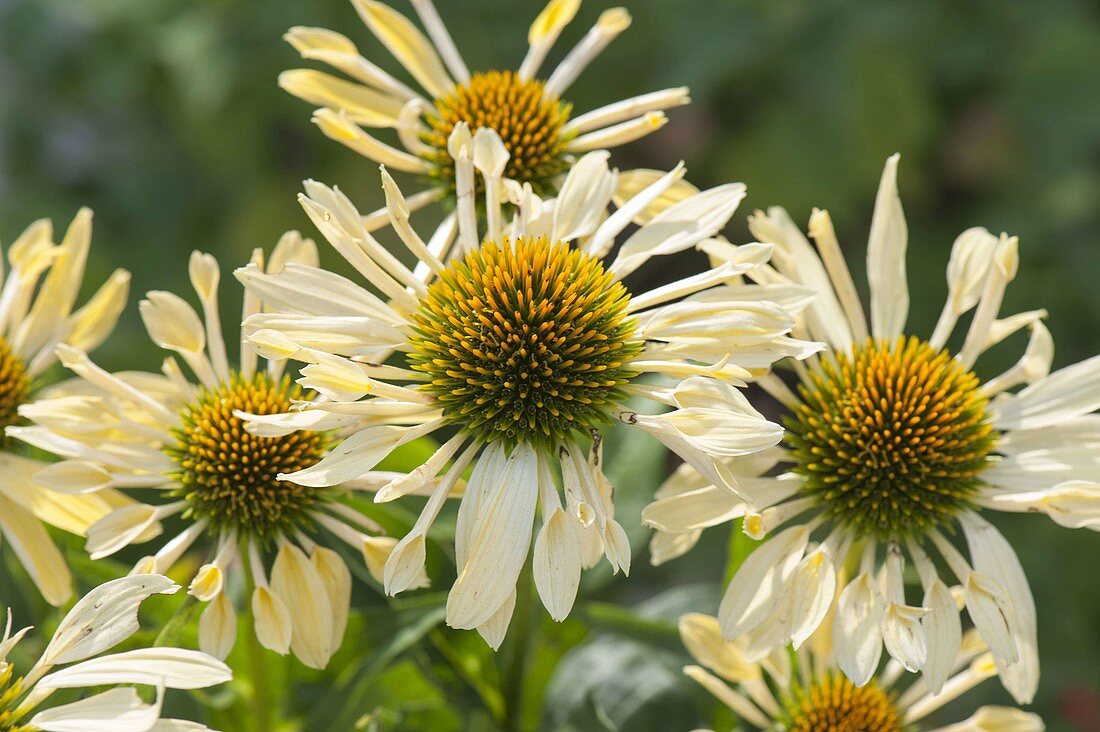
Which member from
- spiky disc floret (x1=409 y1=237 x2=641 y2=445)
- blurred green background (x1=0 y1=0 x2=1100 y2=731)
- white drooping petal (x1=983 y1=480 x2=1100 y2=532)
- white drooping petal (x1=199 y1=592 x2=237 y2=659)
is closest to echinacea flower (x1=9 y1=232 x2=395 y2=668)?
white drooping petal (x1=199 y1=592 x2=237 y2=659)

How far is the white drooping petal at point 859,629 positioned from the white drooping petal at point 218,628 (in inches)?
14.8

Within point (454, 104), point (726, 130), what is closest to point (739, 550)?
point (454, 104)

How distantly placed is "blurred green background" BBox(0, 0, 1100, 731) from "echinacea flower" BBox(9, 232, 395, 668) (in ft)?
2.06

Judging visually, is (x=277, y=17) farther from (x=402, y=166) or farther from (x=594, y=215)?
(x=594, y=215)

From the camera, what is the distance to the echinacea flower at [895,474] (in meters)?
0.73

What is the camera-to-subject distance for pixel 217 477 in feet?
2.55

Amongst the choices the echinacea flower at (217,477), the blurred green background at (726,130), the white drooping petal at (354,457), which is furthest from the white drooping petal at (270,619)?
the blurred green background at (726,130)

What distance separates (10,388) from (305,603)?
290 millimetres

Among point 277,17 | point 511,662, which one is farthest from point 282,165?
point 511,662

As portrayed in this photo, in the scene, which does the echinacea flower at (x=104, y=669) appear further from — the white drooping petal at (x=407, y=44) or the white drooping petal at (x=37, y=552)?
the white drooping petal at (x=407, y=44)

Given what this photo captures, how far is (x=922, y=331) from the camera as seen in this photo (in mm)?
1828

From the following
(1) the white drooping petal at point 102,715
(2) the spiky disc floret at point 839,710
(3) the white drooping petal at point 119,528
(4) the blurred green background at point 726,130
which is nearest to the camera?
(1) the white drooping petal at point 102,715

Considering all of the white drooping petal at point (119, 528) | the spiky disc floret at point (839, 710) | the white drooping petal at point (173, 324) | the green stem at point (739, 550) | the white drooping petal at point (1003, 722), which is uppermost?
the white drooping petal at point (173, 324)

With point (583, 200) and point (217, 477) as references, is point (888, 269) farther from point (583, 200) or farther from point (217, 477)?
point (217, 477)
